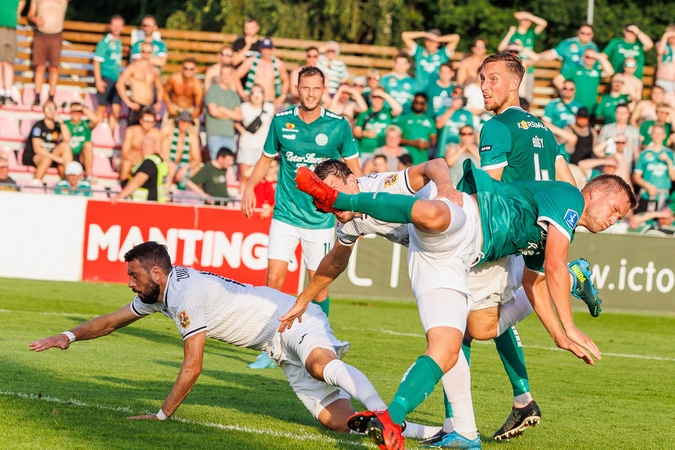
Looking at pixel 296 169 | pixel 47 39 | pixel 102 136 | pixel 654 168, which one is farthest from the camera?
pixel 47 39

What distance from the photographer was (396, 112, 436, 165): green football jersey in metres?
18.4

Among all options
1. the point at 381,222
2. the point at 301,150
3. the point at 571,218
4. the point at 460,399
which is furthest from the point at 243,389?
the point at 571,218

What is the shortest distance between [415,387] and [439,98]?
14.0 meters

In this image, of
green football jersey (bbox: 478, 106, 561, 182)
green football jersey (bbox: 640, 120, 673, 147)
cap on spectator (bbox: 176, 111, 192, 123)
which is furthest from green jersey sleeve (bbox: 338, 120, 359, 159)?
green football jersey (bbox: 640, 120, 673, 147)

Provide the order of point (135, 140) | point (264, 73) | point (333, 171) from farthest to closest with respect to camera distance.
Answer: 1. point (264, 73)
2. point (135, 140)
3. point (333, 171)

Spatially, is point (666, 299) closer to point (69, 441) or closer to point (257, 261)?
point (257, 261)

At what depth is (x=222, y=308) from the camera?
21.7ft

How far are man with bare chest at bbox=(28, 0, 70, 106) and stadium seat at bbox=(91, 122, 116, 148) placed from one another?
4.78 ft

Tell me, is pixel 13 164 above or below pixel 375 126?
below

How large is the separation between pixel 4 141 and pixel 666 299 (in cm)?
1235

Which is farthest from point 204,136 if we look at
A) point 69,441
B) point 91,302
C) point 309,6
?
point 69,441

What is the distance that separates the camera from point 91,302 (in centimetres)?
1371

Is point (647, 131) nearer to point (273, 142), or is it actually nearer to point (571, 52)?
point (571, 52)

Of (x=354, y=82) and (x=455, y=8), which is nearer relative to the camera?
(x=354, y=82)
